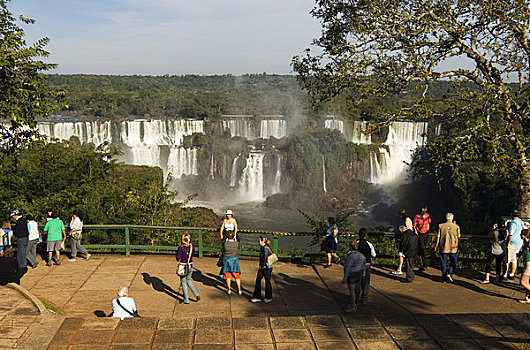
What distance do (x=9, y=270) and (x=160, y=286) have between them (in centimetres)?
364

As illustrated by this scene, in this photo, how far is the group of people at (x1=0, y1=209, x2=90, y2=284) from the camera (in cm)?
1054

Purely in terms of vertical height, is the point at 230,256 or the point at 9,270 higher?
the point at 230,256

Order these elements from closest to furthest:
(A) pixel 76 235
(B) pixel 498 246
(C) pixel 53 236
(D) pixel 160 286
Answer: (D) pixel 160 286, (B) pixel 498 246, (C) pixel 53 236, (A) pixel 76 235

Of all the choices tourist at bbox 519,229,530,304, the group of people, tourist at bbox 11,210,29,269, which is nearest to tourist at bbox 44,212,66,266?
the group of people

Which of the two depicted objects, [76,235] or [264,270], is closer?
[264,270]

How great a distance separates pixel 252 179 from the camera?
66188 millimetres

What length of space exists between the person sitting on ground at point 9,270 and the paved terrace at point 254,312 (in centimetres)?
30

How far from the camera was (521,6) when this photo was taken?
11062 mm

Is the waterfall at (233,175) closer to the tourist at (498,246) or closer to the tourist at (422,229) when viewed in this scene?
the tourist at (422,229)

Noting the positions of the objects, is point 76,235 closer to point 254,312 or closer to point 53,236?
point 53,236

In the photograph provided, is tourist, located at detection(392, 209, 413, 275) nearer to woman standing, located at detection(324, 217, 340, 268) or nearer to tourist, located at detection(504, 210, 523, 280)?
woman standing, located at detection(324, 217, 340, 268)

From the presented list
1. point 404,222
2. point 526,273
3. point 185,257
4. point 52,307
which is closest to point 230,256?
point 185,257

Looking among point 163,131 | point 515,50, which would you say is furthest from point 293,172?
point 515,50

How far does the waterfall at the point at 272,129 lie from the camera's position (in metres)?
79.4
